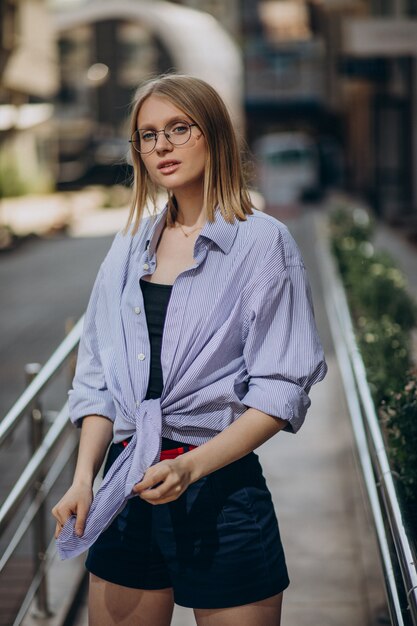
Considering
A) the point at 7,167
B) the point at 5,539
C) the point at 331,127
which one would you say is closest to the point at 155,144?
the point at 5,539

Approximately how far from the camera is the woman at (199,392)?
194cm

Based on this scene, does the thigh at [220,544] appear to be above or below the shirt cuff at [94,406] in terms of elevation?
below

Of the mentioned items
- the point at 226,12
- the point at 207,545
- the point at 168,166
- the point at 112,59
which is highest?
the point at 168,166

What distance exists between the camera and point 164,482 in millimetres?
1797

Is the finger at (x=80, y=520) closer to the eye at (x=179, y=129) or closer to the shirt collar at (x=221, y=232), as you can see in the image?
the shirt collar at (x=221, y=232)

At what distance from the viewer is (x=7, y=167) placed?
27.9m

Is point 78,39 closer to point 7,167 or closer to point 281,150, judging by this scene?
point 281,150

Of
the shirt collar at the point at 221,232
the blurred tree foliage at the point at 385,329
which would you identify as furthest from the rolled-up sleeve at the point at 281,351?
the blurred tree foliage at the point at 385,329

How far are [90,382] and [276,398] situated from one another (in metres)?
0.42

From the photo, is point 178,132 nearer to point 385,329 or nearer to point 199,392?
point 199,392

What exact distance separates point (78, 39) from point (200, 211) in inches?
2729

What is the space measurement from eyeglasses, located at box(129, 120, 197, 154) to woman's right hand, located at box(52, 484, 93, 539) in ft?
2.23

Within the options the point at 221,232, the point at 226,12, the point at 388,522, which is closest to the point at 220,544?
the point at 221,232

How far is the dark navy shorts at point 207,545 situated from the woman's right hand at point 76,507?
4.0 inches
